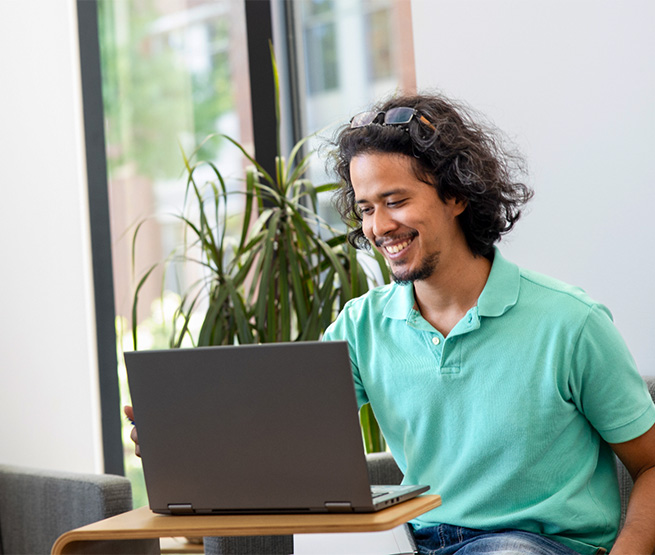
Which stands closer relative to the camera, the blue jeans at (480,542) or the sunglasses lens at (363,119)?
the blue jeans at (480,542)

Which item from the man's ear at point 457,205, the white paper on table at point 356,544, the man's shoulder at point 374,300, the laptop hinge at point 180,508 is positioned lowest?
the white paper on table at point 356,544

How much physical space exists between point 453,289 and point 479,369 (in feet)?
0.54

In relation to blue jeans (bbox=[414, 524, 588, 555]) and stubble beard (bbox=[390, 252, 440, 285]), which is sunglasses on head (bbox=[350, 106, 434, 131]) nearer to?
stubble beard (bbox=[390, 252, 440, 285])

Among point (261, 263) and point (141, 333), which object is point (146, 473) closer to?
point (261, 263)

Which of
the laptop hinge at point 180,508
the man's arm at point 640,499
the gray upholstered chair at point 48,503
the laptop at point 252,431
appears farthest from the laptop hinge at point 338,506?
the gray upholstered chair at point 48,503

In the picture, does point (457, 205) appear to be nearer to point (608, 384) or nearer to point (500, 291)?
point (500, 291)

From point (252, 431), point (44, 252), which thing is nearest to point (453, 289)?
point (252, 431)

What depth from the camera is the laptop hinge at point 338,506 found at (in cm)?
117

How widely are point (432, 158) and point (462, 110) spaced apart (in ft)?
0.77

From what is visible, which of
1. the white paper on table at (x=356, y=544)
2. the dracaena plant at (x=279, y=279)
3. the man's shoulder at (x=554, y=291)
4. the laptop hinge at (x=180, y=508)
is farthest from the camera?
the dracaena plant at (x=279, y=279)

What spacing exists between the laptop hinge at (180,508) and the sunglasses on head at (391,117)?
792mm

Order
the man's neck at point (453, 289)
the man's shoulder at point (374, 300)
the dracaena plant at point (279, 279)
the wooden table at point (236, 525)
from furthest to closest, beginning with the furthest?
1. the dracaena plant at point (279, 279)
2. the man's shoulder at point (374, 300)
3. the man's neck at point (453, 289)
4. the wooden table at point (236, 525)

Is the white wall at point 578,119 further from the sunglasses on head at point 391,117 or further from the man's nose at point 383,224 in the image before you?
the man's nose at point 383,224

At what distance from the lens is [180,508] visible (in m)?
1.27
